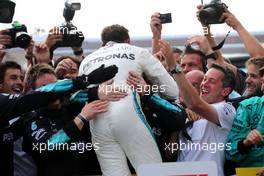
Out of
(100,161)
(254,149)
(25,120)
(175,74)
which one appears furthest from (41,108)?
(254,149)

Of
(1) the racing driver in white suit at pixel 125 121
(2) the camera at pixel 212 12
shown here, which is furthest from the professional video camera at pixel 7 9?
(2) the camera at pixel 212 12

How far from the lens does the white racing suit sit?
14.6ft

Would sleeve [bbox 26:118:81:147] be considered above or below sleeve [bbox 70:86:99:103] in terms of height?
below

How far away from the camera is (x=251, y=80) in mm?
5070

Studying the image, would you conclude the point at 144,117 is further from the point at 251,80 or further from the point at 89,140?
the point at 251,80

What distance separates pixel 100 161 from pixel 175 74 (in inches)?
30.8

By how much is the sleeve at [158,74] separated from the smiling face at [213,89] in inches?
10.7

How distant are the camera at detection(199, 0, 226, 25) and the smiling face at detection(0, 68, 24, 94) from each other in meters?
1.50

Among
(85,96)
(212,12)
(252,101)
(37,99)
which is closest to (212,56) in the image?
(212,12)

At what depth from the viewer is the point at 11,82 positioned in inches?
203

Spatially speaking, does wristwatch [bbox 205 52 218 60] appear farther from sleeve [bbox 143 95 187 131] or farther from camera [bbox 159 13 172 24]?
sleeve [bbox 143 95 187 131]

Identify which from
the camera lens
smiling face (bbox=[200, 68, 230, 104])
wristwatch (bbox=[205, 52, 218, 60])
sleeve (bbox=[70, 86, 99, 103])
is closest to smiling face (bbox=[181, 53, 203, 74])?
wristwatch (bbox=[205, 52, 218, 60])

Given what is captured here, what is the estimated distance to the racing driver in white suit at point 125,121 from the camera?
14.6ft

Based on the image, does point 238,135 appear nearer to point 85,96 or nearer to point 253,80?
point 253,80
